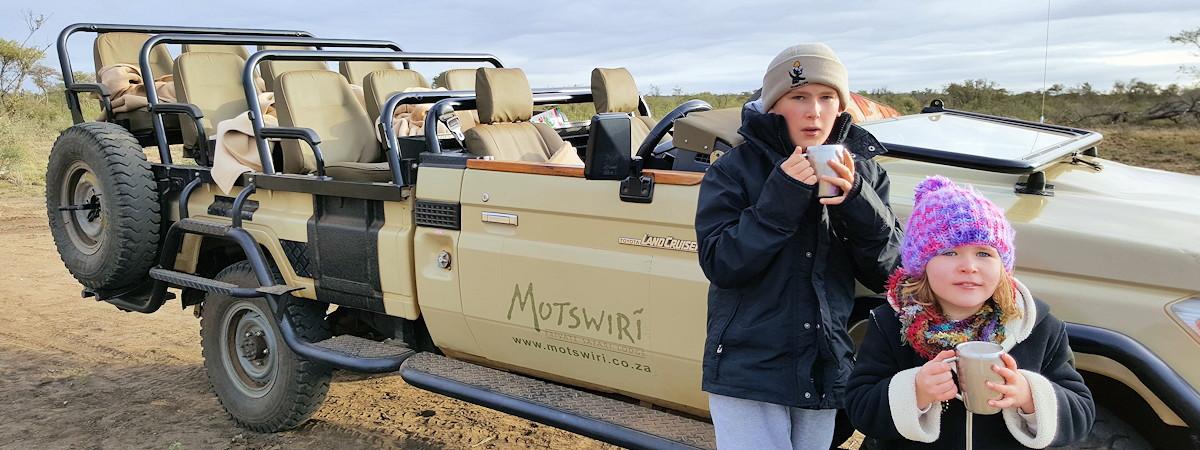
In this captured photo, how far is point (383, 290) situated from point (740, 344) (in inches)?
94.8

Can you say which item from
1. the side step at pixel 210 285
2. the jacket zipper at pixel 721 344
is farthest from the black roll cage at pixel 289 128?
the jacket zipper at pixel 721 344

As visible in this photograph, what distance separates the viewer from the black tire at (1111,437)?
8.84 ft

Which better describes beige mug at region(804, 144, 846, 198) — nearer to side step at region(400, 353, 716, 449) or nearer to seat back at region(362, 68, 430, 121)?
side step at region(400, 353, 716, 449)

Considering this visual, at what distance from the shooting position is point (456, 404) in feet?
18.3

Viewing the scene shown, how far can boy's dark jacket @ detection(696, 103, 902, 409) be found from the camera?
7.81 ft

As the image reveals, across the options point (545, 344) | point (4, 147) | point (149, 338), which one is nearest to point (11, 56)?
point (4, 147)

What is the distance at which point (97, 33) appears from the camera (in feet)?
22.7

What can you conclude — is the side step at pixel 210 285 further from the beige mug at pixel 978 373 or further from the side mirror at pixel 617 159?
the beige mug at pixel 978 373

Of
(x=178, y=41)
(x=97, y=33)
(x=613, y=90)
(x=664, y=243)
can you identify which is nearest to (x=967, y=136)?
(x=664, y=243)

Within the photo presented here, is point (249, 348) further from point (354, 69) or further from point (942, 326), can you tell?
point (942, 326)

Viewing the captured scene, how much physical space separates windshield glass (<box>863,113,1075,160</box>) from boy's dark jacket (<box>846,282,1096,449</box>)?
1.39 metres

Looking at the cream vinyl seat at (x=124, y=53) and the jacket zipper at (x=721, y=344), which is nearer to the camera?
the jacket zipper at (x=721, y=344)

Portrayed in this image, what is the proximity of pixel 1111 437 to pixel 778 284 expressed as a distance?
119 centimetres

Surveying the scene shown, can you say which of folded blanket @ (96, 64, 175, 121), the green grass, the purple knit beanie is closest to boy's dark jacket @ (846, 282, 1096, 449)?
the purple knit beanie
